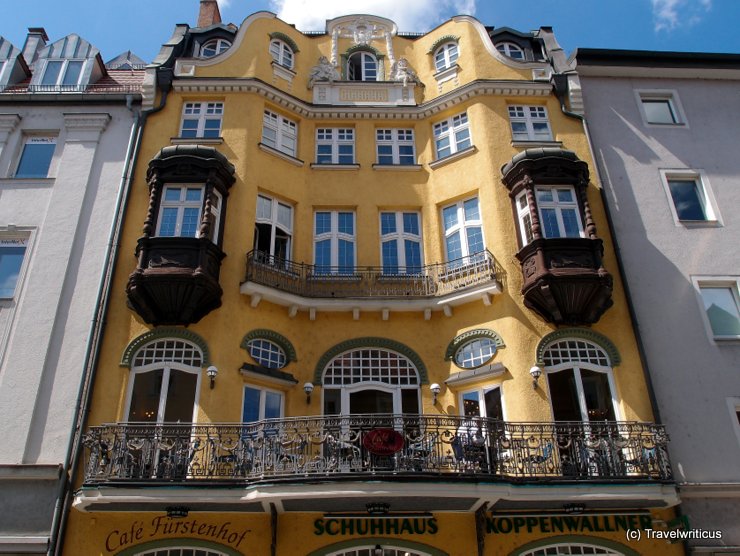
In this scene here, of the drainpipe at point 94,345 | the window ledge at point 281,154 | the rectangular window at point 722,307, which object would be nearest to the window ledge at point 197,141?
the drainpipe at point 94,345

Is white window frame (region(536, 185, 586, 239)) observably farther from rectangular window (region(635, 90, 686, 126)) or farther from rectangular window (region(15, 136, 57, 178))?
rectangular window (region(15, 136, 57, 178))

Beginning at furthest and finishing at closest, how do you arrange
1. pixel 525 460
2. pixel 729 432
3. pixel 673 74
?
pixel 673 74
pixel 729 432
pixel 525 460

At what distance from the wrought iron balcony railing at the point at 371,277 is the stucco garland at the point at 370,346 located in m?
1.26

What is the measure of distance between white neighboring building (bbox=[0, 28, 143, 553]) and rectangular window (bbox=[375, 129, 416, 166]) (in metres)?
7.62

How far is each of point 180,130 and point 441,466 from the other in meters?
13.1

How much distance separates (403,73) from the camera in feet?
73.5

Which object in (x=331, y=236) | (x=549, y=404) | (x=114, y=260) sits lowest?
(x=549, y=404)

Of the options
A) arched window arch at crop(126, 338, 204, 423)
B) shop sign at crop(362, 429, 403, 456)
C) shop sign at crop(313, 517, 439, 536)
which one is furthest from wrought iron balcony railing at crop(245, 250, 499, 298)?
shop sign at crop(313, 517, 439, 536)

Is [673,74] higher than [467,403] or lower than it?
higher

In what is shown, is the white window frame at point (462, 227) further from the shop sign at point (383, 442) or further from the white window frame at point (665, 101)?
the shop sign at point (383, 442)

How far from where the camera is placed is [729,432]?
606 inches

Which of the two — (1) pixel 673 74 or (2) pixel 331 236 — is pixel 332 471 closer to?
(2) pixel 331 236

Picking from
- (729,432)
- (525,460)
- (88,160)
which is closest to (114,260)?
(88,160)

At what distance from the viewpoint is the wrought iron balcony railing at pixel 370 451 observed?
12969 millimetres
